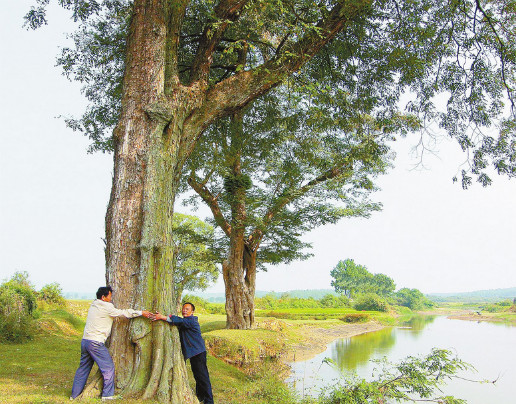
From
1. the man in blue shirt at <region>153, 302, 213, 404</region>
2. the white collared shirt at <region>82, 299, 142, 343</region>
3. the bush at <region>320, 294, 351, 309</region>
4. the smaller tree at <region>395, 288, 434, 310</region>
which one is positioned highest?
the white collared shirt at <region>82, 299, 142, 343</region>

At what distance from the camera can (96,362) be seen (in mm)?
4938

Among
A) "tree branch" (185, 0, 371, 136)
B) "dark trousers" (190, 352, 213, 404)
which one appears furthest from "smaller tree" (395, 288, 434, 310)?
"dark trousers" (190, 352, 213, 404)

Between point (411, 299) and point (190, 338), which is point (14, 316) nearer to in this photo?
point (190, 338)

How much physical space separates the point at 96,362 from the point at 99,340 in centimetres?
26

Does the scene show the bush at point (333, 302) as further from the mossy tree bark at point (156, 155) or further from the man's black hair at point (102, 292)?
the man's black hair at point (102, 292)

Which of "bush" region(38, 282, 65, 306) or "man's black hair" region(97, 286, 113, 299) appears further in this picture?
"bush" region(38, 282, 65, 306)

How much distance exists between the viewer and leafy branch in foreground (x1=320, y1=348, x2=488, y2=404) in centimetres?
583

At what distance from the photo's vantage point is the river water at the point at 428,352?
32.5 feet

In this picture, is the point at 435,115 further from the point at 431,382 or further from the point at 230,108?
the point at 431,382

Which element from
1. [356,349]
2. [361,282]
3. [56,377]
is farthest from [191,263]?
[361,282]

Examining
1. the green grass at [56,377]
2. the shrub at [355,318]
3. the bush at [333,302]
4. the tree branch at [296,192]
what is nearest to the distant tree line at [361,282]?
the bush at [333,302]

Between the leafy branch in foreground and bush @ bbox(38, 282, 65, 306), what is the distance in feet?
41.3

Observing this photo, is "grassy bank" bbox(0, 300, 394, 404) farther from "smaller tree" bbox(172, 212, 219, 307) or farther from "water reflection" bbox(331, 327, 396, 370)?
"smaller tree" bbox(172, 212, 219, 307)

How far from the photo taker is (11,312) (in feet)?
29.5
